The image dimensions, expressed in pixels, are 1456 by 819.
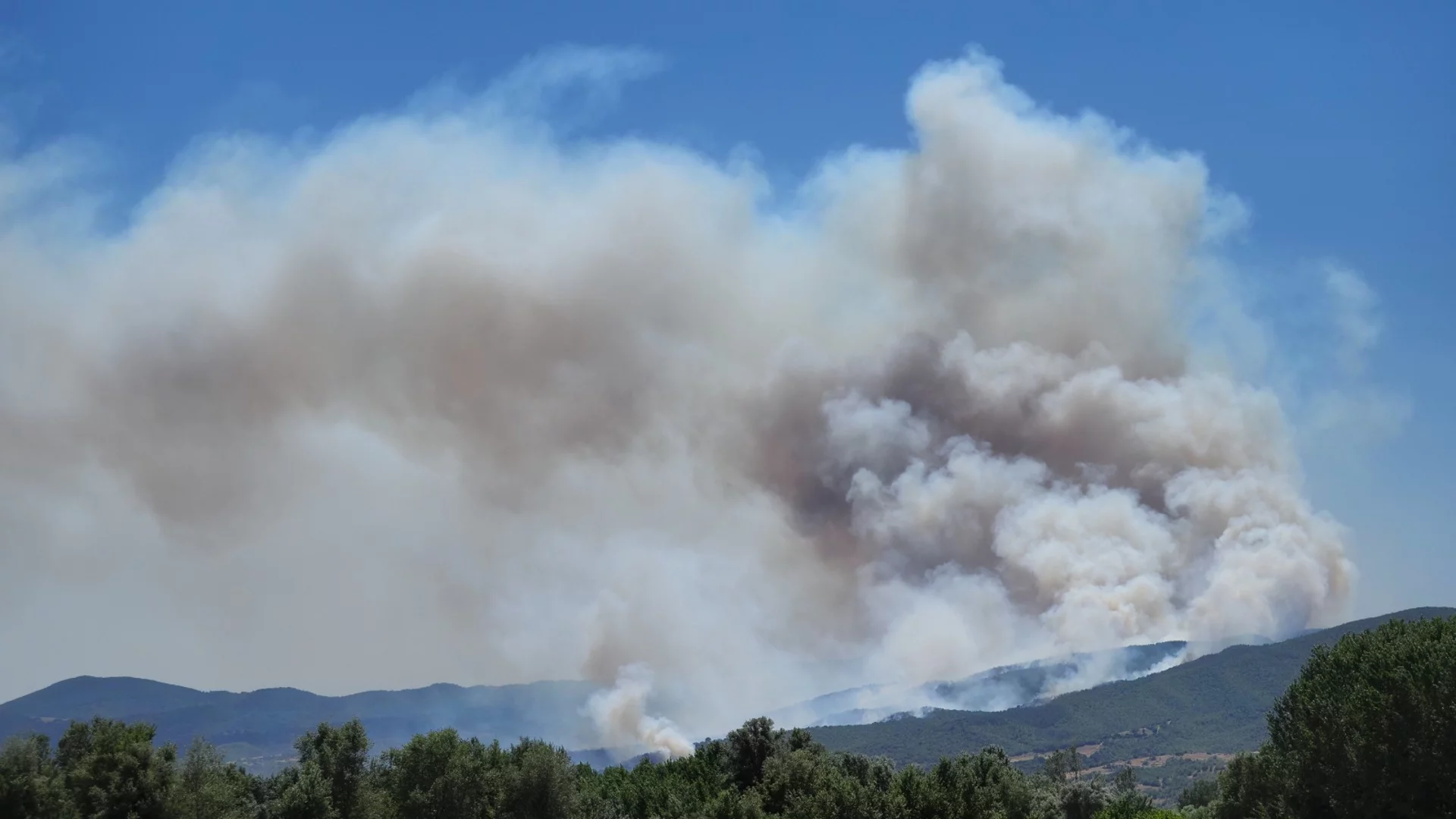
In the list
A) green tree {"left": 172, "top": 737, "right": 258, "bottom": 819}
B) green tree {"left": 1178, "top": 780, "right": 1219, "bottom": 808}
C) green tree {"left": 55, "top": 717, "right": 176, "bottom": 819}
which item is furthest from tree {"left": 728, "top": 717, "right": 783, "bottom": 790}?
green tree {"left": 1178, "top": 780, "right": 1219, "bottom": 808}

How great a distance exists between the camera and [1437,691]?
56.1 metres

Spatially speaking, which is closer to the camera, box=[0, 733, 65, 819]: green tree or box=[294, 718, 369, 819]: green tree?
box=[0, 733, 65, 819]: green tree

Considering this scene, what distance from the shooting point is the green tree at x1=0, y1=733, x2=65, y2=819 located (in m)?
56.6

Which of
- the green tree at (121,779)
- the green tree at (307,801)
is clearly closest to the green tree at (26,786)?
the green tree at (121,779)

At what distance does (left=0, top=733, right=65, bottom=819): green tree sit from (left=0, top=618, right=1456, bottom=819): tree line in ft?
0.24

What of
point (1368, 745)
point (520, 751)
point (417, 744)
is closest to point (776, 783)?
point (520, 751)

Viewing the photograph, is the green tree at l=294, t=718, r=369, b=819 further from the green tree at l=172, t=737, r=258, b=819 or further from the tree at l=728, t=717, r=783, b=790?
the tree at l=728, t=717, r=783, b=790

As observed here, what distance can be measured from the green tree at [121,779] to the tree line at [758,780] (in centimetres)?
9

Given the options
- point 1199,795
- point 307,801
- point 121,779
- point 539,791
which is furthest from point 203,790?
point 1199,795

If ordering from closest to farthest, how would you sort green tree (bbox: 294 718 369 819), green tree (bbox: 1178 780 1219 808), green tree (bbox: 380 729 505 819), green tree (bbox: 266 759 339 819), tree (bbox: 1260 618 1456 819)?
1. tree (bbox: 1260 618 1456 819)
2. green tree (bbox: 266 759 339 819)
3. green tree (bbox: 294 718 369 819)
4. green tree (bbox: 380 729 505 819)
5. green tree (bbox: 1178 780 1219 808)

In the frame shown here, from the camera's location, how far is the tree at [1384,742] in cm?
5506

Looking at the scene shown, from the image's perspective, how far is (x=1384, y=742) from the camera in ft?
189

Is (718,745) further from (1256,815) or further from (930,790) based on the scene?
(1256,815)

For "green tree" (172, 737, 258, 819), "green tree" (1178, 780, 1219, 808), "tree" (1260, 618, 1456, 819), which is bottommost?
"green tree" (1178, 780, 1219, 808)
